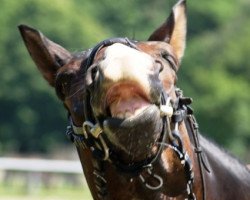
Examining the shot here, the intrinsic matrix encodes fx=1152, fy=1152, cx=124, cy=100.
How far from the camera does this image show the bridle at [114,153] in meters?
4.84

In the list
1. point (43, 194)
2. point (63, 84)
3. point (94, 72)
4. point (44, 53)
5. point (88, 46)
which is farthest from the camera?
point (88, 46)

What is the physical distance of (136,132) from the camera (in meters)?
4.62

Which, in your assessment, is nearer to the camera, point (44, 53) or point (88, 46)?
point (44, 53)

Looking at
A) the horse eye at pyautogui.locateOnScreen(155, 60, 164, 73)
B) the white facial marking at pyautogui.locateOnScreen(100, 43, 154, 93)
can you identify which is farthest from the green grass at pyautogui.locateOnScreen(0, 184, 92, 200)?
the white facial marking at pyautogui.locateOnScreen(100, 43, 154, 93)

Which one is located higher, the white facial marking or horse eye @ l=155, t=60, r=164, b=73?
horse eye @ l=155, t=60, r=164, b=73

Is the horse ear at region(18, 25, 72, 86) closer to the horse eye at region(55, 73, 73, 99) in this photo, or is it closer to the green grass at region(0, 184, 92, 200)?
the horse eye at region(55, 73, 73, 99)

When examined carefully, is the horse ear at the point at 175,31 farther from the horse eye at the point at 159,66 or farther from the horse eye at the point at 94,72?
the horse eye at the point at 94,72

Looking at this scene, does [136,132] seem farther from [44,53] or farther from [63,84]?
[44,53]

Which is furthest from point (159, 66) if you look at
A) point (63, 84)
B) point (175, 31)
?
point (175, 31)

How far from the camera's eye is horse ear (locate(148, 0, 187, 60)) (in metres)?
5.51

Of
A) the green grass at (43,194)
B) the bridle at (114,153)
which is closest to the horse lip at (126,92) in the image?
the bridle at (114,153)

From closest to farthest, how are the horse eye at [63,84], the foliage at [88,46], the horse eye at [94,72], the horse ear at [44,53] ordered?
the horse eye at [94,72]
the horse eye at [63,84]
the horse ear at [44,53]
the foliage at [88,46]

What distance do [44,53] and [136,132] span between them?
1.06 metres

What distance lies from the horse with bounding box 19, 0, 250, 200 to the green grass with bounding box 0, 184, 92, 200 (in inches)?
654
